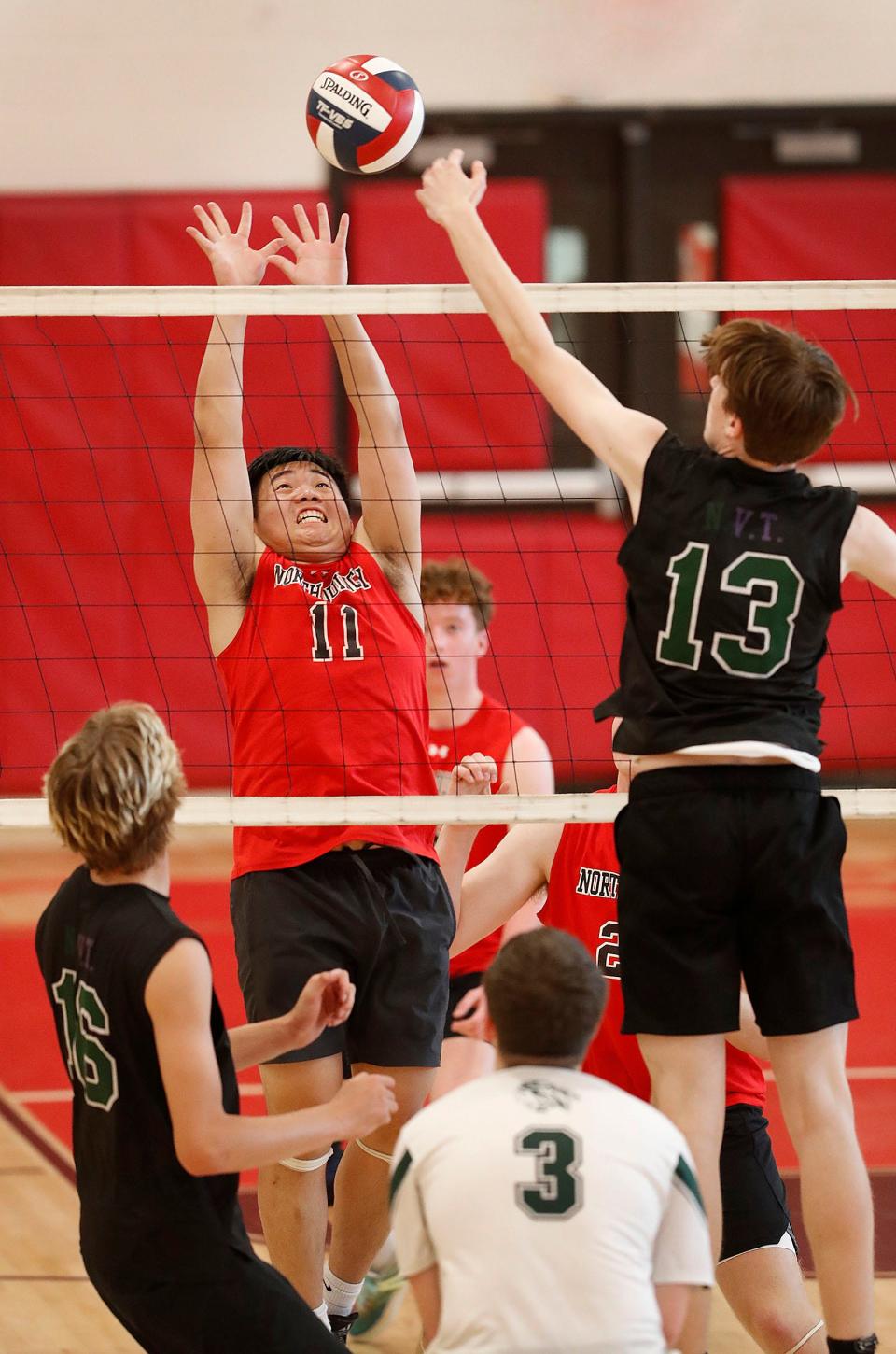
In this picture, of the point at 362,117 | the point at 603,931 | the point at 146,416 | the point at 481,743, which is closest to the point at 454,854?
the point at 603,931

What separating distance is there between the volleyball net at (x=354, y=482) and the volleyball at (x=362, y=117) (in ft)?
18.1

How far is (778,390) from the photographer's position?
260 centimetres

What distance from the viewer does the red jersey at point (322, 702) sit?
135 inches

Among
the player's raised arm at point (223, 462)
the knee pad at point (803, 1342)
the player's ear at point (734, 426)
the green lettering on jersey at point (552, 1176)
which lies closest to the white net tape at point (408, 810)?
the player's raised arm at point (223, 462)

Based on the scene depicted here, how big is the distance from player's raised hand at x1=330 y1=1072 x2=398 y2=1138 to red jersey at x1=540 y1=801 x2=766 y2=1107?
2.69ft

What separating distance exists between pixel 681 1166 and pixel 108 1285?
36.7 inches

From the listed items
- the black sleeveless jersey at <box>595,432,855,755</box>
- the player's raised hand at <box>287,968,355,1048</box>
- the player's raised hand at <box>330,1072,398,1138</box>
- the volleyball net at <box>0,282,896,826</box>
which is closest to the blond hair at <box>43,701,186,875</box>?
the player's raised hand at <box>287,968,355,1048</box>

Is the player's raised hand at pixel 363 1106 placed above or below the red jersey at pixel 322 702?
below

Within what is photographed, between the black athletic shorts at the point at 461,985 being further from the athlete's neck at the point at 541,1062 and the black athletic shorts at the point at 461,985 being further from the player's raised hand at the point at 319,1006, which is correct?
the athlete's neck at the point at 541,1062

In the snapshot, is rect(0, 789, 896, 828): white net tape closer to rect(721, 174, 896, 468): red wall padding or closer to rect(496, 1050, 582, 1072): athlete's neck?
rect(496, 1050, 582, 1072): athlete's neck

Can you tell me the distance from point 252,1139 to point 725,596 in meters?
1.14

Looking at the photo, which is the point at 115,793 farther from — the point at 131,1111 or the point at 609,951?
the point at 609,951

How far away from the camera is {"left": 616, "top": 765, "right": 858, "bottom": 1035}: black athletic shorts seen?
2633mm

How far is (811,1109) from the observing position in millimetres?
2662
